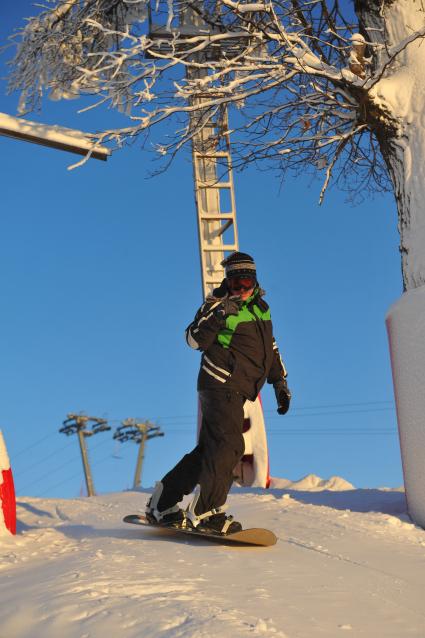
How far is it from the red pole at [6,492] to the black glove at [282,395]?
214 cm

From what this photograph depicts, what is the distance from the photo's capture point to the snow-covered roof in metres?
8.70

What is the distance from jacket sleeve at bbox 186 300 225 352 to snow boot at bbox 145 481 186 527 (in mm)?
1065

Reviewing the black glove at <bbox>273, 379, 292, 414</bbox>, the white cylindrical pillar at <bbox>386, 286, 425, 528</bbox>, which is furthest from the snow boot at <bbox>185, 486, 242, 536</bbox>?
the white cylindrical pillar at <bbox>386, 286, 425, 528</bbox>

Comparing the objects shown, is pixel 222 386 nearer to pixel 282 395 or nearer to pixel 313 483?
pixel 282 395

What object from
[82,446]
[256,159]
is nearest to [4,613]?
[256,159]

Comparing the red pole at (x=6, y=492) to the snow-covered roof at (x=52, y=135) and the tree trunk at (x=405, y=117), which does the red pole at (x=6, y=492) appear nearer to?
the snow-covered roof at (x=52, y=135)

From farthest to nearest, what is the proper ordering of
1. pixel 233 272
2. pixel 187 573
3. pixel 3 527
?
pixel 3 527, pixel 233 272, pixel 187 573

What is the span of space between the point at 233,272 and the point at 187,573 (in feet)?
6.92

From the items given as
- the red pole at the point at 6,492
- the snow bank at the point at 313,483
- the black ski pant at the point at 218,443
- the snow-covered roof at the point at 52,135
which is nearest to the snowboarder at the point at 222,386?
the black ski pant at the point at 218,443

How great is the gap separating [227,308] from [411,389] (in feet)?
6.87

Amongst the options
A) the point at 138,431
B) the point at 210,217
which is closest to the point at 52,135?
the point at 210,217

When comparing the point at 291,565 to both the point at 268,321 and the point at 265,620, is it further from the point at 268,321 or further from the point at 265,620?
the point at 268,321

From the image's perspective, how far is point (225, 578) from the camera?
447 cm

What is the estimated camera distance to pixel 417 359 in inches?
272
